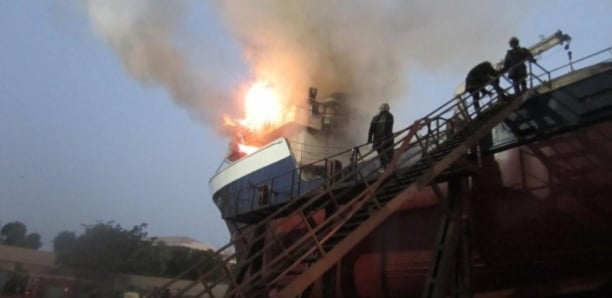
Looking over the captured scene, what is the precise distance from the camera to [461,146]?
8.05 meters

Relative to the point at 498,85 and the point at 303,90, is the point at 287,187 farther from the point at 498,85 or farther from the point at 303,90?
the point at 303,90

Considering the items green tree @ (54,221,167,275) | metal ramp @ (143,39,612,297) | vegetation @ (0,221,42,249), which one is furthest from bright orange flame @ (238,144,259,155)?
vegetation @ (0,221,42,249)

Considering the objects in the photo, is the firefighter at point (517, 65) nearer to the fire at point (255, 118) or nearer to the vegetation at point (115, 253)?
the fire at point (255, 118)

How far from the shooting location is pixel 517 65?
9609 mm

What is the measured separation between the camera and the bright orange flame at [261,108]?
76.9 ft

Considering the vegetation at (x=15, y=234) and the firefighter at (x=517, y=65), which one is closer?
the firefighter at (x=517, y=65)

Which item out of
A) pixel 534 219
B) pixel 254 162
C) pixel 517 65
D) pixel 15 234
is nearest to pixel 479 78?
pixel 517 65

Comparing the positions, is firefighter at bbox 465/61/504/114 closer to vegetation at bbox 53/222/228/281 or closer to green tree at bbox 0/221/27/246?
vegetation at bbox 53/222/228/281

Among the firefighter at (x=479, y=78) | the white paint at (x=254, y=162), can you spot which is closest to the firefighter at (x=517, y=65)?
Result: the firefighter at (x=479, y=78)

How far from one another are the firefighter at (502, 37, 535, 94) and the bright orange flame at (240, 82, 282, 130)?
13828mm

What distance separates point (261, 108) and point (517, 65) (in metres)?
16.6

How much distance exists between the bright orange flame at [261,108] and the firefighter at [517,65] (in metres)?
13.8

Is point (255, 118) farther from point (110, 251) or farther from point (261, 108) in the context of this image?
point (110, 251)

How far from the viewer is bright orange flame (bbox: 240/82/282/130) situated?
23453mm
